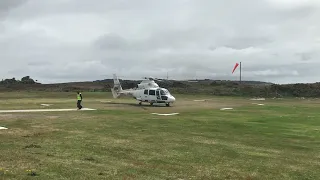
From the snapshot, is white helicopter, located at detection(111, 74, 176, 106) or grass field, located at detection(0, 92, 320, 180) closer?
grass field, located at detection(0, 92, 320, 180)

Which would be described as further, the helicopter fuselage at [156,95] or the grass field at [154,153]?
the helicopter fuselage at [156,95]

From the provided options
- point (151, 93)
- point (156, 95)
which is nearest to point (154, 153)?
point (156, 95)

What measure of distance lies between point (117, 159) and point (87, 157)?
104 cm

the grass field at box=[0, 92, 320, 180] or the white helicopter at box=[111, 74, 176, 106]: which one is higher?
the white helicopter at box=[111, 74, 176, 106]

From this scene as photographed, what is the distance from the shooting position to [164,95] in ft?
155

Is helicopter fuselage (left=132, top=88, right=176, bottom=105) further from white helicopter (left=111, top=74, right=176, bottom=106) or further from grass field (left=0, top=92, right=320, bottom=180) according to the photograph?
grass field (left=0, top=92, right=320, bottom=180)

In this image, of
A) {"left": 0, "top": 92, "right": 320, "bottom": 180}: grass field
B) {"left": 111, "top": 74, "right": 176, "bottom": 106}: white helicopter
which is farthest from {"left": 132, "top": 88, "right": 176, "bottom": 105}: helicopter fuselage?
{"left": 0, "top": 92, "right": 320, "bottom": 180}: grass field

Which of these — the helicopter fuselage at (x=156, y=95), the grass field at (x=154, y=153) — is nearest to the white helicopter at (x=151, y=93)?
the helicopter fuselage at (x=156, y=95)

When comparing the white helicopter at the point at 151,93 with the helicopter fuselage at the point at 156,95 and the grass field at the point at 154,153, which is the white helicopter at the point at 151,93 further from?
the grass field at the point at 154,153

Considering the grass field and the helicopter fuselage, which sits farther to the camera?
the helicopter fuselage

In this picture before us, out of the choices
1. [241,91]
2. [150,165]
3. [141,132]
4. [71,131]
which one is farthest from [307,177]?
[241,91]

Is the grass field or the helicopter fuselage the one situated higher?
the helicopter fuselage

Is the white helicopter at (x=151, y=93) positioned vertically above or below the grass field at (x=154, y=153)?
above

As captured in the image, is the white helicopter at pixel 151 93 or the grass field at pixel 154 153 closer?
the grass field at pixel 154 153
